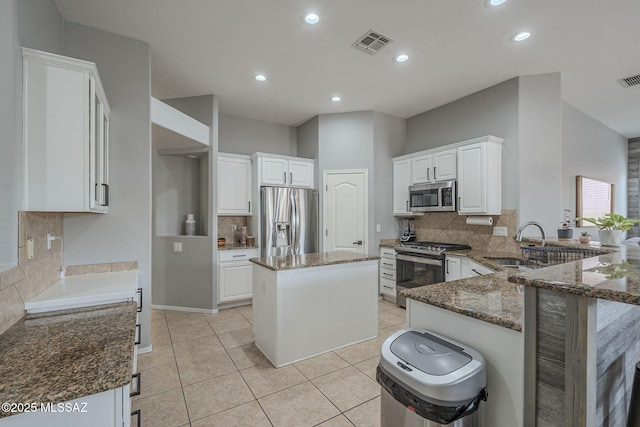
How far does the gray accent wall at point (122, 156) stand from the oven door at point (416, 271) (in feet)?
10.1

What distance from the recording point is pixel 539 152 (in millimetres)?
3482

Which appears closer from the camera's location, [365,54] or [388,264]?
[365,54]

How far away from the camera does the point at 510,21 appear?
250cm

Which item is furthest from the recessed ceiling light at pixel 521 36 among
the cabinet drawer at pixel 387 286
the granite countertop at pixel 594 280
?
the cabinet drawer at pixel 387 286

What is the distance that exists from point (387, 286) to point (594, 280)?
12.2 feet

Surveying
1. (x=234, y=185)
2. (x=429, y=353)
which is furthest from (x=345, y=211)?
(x=429, y=353)

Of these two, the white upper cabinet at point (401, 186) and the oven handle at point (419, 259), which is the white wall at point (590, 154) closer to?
the white upper cabinet at point (401, 186)

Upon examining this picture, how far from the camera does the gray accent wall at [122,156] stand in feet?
8.39

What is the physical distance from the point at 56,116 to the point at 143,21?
1363 millimetres

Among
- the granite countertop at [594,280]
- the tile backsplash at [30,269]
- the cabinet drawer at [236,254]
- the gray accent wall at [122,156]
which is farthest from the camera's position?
the cabinet drawer at [236,254]

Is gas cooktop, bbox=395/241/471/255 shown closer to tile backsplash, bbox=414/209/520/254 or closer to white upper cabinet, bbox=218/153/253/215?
tile backsplash, bbox=414/209/520/254

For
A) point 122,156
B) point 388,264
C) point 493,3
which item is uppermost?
point 493,3

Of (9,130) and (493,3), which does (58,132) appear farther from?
(493,3)

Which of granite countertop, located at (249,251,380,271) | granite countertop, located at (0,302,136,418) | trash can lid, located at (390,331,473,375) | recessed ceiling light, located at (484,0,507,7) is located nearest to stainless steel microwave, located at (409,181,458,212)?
granite countertop, located at (249,251,380,271)
